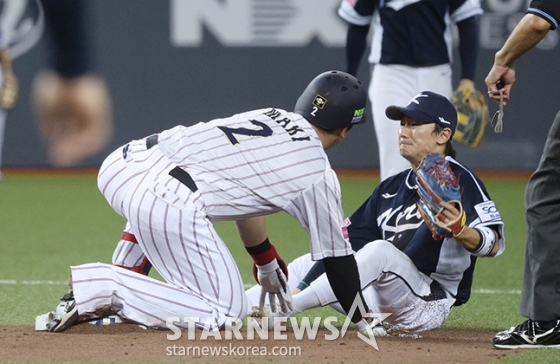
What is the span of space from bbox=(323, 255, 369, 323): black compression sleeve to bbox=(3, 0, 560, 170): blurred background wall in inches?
315

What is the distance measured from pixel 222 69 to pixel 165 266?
807cm

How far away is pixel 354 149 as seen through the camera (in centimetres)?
1221

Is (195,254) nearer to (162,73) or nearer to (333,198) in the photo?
(333,198)

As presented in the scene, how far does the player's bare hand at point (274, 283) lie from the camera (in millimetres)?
4422

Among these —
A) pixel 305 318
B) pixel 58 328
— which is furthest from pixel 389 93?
pixel 58 328

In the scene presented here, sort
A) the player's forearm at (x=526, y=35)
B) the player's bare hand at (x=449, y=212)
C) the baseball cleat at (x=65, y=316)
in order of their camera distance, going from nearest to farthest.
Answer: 1. the player's forearm at (x=526, y=35)
2. the player's bare hand at (x=449, y=212)
3. the baseball cleat at (x=65, y=316)

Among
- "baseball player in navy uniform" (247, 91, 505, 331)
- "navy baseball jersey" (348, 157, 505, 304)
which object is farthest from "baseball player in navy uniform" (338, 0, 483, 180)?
"baseball player in navy uniform" (247, 91, 505, 331)

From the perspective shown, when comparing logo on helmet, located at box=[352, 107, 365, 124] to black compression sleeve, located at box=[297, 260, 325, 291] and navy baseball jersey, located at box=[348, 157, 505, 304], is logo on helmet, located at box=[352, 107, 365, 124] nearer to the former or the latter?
navy baseball jersey, located at box=[348, 157, 505, 304]

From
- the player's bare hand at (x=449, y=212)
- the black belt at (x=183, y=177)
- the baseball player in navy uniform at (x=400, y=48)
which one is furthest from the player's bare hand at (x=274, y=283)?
the baseball player in navy uniform at (x=400, y=48)

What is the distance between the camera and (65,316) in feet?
13.3

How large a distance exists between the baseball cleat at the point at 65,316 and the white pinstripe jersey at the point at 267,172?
672 millimetres

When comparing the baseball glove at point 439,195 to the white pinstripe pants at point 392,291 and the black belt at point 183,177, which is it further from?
the black belt at point 183,177

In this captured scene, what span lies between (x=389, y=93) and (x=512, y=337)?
241cm

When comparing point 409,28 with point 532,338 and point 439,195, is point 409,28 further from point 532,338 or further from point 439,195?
point 532,338
